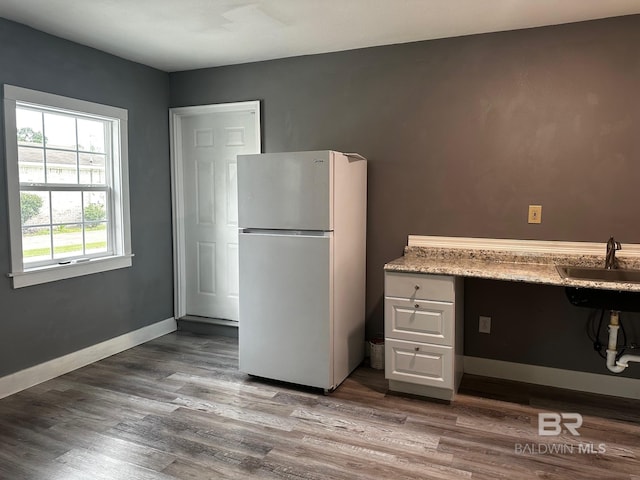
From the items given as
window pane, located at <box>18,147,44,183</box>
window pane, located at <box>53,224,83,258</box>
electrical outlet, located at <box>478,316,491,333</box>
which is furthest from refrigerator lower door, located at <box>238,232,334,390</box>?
window pane, located at <box>18,147,44,183</box>

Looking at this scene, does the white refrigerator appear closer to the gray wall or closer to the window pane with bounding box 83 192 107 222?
the gray wall

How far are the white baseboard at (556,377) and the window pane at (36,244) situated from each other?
9.90 feet

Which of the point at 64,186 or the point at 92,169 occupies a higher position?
the point at 92,169

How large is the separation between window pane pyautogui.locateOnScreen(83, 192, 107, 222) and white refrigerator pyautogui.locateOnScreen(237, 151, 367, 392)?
1.29 metres

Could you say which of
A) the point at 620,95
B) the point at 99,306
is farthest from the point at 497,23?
the point at 99,306

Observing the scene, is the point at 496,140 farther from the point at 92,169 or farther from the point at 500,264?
the point at 92,169

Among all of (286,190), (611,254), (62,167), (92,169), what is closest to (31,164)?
(62,167)

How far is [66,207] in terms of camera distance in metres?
3.42

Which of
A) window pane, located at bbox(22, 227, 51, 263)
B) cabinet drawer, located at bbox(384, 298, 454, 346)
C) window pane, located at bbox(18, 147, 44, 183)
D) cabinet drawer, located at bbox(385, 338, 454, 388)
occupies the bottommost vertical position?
cabinet drawer, located at bbox(385, 338, 454, 388)

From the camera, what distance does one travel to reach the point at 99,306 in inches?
143

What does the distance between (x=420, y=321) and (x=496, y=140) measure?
1305mm

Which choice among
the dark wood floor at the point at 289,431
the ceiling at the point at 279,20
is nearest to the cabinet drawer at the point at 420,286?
the dark wood floor at the point at 289,431

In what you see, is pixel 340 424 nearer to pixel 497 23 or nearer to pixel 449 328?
pixel 449 328

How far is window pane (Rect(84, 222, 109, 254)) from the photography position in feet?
11.9
